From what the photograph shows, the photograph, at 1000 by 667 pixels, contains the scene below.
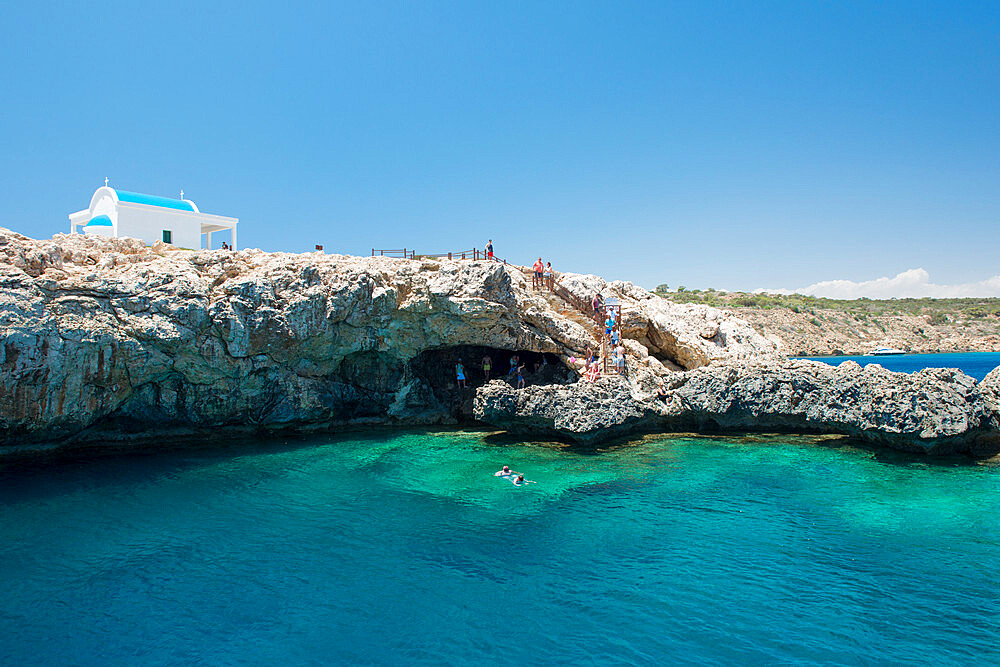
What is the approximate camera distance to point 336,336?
23781 mm

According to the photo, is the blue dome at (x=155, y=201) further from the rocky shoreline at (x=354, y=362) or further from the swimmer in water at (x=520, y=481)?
the swimmer in water at (x=520, y=481)

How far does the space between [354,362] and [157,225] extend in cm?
1516

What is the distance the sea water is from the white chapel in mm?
15524

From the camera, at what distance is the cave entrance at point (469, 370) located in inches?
1043

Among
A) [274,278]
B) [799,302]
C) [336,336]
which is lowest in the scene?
[336,336]

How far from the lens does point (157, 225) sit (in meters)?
30.8

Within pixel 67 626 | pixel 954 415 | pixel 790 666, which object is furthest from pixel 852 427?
pixel 67 626

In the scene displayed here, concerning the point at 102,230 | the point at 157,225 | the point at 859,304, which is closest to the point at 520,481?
the point at 157,225

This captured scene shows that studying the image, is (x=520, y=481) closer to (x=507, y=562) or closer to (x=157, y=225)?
(x=507, y=562)

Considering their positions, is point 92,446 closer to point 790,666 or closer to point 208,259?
point 208,259

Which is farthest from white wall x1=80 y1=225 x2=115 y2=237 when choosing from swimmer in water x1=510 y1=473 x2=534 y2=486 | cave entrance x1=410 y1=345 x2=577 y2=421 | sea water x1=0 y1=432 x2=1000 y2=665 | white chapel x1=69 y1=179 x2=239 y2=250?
swimmer in water x1=510 y1=473 x2=534 y2=486

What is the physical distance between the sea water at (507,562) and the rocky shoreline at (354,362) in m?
2.12

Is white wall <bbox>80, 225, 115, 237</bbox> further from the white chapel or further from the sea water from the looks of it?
the sea water

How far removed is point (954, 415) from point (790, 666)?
14.1 m
